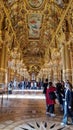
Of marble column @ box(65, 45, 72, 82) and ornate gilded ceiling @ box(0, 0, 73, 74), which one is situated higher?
ornate gilded ceiling @ box(0, 0, 73, 74)

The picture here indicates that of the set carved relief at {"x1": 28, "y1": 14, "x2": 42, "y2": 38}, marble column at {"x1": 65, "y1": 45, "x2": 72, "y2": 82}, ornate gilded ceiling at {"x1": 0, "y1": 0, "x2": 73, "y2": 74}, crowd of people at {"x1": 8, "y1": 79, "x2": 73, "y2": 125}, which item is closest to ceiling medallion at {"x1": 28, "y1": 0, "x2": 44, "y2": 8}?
ornate gilded ceiling at {"x1": 0, "y1": 0, "x2": 73, "y2": 74}

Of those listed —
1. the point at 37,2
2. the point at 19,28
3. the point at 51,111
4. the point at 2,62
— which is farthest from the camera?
the point at 19,28

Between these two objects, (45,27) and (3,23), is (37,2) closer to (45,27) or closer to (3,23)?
(3,23)

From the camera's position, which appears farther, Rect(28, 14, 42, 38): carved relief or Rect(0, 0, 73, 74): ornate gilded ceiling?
Rect(28, 14, 42, 38): carved relief

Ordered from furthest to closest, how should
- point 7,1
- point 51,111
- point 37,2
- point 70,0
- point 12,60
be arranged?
point 12,60 < point 37,2 < point 7,1 < point 70,0 < point 51,111

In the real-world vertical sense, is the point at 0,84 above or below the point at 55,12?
below

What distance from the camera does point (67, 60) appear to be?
17.1 meters

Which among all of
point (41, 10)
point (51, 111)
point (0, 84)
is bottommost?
point (0, 84)

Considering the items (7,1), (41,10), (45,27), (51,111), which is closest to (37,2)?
(41,10)

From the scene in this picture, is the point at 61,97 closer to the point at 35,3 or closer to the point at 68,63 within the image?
the point at 68,63

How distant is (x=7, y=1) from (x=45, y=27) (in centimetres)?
825

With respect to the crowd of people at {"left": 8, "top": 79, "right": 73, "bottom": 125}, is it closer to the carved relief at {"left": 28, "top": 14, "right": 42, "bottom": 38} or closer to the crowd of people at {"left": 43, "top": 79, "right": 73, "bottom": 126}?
the crowd of people at {"left": 43, "top": 79, "right": 73, "bottom": 126}

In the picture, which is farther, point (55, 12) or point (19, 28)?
point (19, 28)

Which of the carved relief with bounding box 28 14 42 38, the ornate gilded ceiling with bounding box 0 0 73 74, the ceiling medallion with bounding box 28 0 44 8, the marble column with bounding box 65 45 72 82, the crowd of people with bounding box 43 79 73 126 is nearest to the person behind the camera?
the crowd of people with bounding box 43 79 73 126
